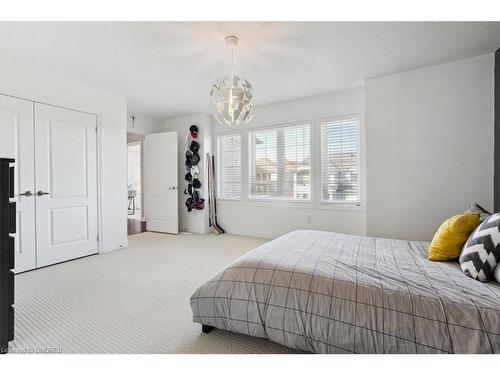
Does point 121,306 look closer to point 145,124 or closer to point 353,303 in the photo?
point 353,303

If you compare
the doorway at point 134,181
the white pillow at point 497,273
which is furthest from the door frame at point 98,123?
the white pillow at point 497,273

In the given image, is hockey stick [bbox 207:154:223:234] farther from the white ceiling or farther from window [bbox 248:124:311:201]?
the white ceiling

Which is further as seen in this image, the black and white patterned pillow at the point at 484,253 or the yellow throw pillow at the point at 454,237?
the yellow throw pillow at the point at 454,237

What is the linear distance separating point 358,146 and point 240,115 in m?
2.36

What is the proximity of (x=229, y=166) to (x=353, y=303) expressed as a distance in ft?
13.6

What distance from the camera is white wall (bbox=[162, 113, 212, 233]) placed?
17.1ft

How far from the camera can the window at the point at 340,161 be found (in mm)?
4016

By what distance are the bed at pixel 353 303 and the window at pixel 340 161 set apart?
222 cm

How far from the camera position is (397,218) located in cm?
325

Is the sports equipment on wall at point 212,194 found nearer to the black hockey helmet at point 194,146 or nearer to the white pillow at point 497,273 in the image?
the black hockey helmet at point 194,146

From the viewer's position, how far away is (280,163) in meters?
4.68

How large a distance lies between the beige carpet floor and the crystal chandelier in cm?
172

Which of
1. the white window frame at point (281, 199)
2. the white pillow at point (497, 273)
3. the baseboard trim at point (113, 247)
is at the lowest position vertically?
the baseboard trim at point (113, 247)

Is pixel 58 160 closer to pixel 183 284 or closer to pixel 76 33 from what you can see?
pixel 76 33
